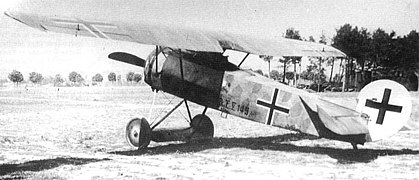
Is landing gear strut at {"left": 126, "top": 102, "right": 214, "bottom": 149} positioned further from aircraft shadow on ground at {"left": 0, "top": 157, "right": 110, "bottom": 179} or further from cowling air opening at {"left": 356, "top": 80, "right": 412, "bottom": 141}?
cowling air opening at {"left": 356, "top": 80, "right": 412, "bottom": 141}

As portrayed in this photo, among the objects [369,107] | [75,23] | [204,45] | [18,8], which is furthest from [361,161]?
[18,8]

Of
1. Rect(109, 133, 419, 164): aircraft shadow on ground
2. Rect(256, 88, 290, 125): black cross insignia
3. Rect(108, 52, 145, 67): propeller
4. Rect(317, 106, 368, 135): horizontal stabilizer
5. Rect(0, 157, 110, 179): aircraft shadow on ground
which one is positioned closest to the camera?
Rect(0, 157, 110, 179): aircraft shadow on ground

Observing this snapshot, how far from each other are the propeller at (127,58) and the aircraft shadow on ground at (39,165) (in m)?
2.53

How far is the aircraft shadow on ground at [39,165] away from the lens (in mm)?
7458

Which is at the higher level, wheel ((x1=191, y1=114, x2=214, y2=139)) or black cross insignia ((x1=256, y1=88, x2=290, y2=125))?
black cross insignia ((x1=256, y1=88, x2=290, y2=125))

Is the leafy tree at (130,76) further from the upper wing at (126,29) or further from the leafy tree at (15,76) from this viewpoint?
the upper wing at (126,29)

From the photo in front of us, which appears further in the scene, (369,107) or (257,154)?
(257,154)

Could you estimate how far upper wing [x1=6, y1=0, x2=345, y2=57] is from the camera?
24.5 feet

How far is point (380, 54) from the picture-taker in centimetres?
3588

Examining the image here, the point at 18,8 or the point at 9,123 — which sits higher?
the point at 18,8

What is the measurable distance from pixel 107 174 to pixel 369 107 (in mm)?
4662

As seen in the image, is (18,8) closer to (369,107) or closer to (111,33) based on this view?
(111,33)

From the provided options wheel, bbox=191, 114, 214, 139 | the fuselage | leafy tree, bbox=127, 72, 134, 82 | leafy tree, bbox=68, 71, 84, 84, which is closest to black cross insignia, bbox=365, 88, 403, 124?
the fuselage

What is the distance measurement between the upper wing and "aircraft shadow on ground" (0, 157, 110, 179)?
2.30 meters
